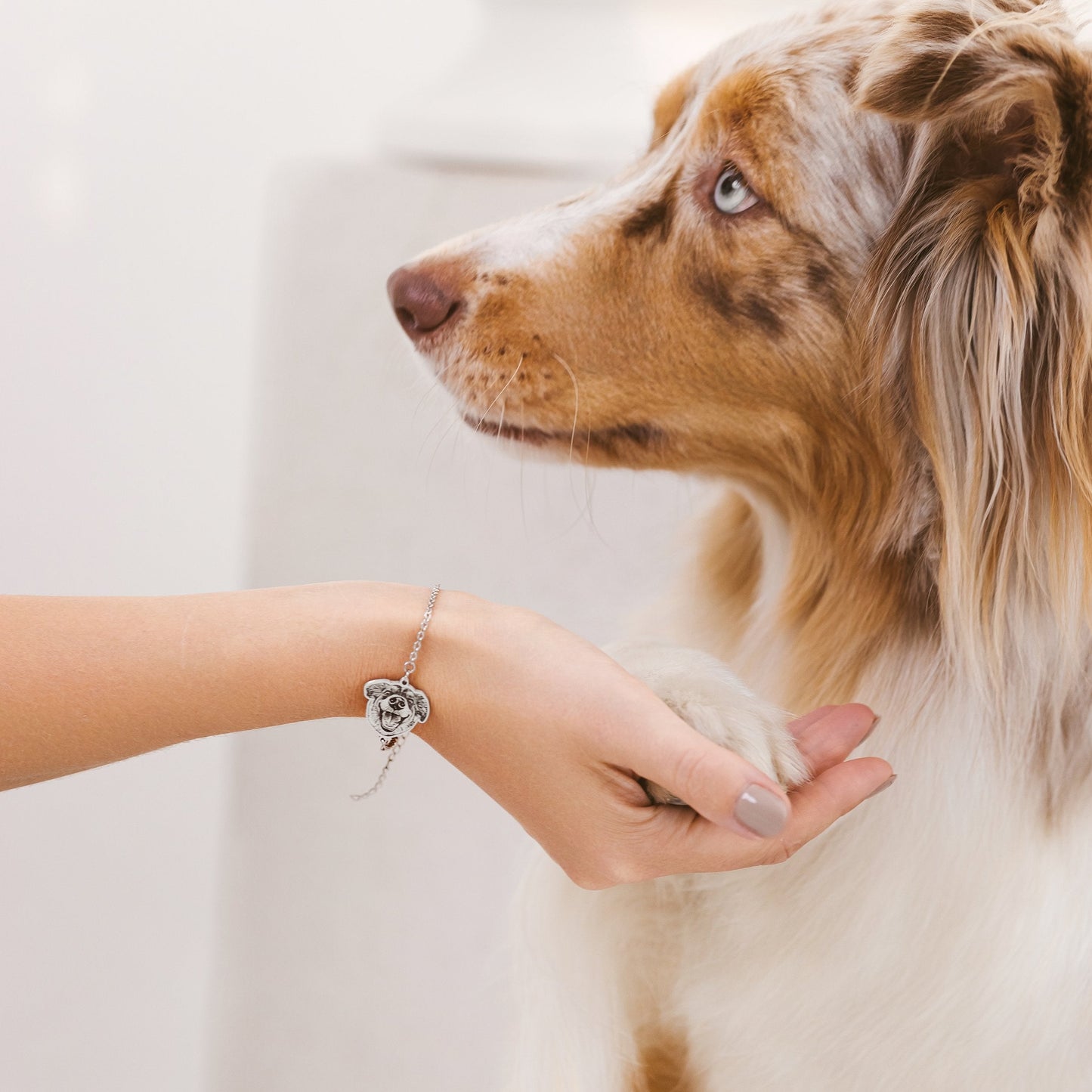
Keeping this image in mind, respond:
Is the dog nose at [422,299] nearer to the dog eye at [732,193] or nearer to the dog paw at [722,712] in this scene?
the dog eye at [732,193]

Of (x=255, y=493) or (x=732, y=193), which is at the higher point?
(x=255, y=493)

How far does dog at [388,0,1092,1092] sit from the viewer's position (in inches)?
26.7

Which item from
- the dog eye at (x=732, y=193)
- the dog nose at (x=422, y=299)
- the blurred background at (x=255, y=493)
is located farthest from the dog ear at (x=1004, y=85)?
the blurred background at (x=255, y=493)

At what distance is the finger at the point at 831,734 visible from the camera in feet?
2.30

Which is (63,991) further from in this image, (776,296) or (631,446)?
(776,296)

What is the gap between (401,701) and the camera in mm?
723

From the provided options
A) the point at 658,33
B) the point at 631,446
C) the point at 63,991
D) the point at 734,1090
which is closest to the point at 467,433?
the point at 631,446

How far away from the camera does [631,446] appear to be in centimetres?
82

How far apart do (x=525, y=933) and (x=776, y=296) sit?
24.0 inches

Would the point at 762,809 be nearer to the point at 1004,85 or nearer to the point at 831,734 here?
the point at 831,734

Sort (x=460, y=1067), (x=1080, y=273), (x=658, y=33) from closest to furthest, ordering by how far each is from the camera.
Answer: (x=1080, y=273), (x=658, y=33), (x=460, y=1067)

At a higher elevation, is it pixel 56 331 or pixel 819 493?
pixel 56 331

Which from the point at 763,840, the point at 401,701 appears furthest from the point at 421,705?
the point at 763,840

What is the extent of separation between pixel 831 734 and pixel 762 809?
0.15 metres
